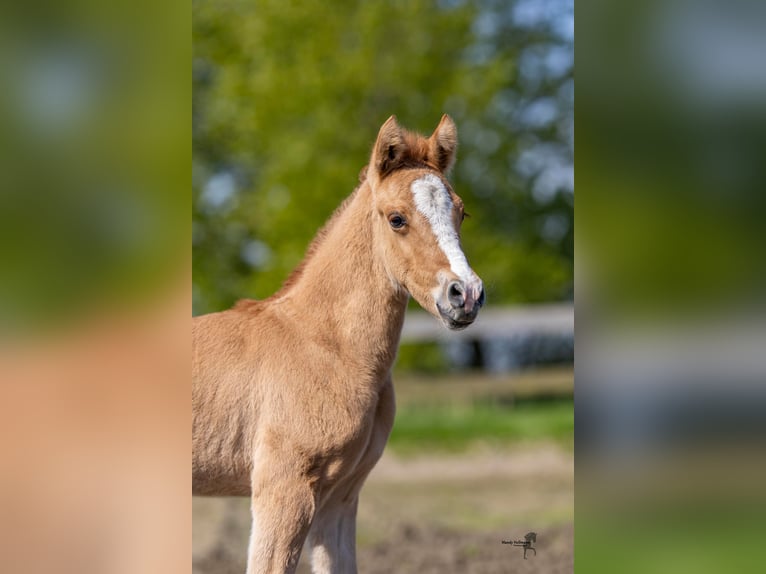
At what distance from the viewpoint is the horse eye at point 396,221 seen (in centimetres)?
292

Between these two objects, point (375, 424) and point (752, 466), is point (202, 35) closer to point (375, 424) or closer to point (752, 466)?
point (375, 424)

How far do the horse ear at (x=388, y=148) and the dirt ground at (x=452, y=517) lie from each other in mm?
2916

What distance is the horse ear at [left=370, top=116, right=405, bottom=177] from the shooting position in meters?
2.96

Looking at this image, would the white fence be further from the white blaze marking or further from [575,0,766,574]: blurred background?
[575,0,766,574]: blurred background

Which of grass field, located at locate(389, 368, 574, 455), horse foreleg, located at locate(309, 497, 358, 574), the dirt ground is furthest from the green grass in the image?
horse foreleg, located at locate(309, 497, 358, 574)

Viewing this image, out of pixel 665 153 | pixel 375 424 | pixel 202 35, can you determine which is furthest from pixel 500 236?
pixel 665 153

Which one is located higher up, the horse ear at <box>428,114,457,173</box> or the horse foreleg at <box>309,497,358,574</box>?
the horse ear at <box>428,114,457,173</box>

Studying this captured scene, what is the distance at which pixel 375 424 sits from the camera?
3051mm

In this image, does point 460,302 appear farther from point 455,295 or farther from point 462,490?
point 462,490

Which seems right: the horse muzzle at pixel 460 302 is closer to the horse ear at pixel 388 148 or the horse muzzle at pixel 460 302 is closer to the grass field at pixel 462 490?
the horse ear at pixel 388 148

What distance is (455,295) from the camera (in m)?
2.70

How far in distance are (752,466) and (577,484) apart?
0.87 ft

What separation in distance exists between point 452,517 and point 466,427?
3692 millimetres

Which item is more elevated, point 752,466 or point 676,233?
point 676,233
